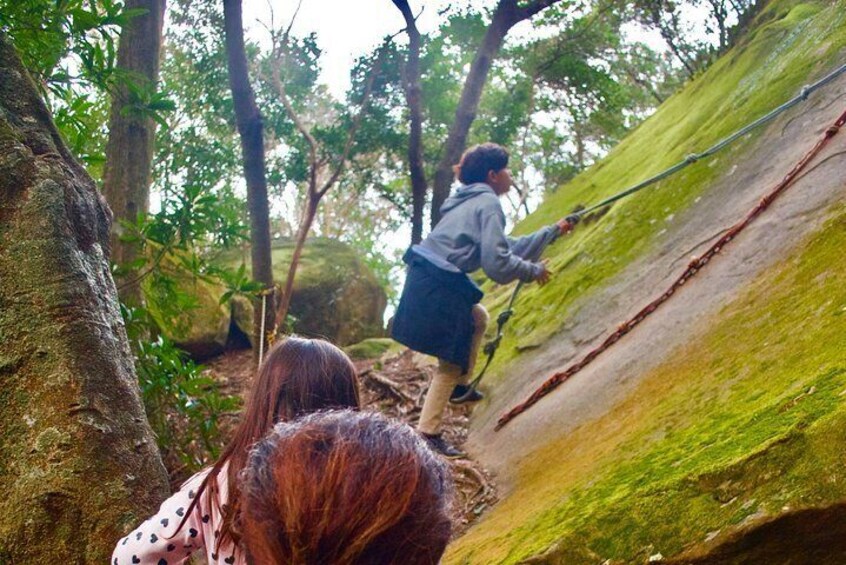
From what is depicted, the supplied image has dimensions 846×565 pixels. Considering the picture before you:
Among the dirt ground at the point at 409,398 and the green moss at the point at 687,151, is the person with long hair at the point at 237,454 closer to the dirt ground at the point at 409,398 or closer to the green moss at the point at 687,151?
the dirt ground at the point at 409,398

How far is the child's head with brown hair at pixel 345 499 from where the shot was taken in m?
1.16

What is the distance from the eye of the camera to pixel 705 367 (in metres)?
3.53

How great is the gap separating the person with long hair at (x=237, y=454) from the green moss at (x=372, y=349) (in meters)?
9.41

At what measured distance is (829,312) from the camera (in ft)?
9.86

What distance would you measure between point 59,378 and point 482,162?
342 centimetres

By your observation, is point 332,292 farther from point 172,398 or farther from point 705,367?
point 705,367

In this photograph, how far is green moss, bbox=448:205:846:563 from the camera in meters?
2.24

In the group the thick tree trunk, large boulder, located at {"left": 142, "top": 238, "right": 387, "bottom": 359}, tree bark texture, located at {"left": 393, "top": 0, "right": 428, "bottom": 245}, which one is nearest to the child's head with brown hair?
the thick tree trunk

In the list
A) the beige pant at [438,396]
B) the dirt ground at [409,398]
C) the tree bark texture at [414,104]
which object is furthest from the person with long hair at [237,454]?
the tree bark texture at [414,104]

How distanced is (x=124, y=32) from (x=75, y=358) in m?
4.30

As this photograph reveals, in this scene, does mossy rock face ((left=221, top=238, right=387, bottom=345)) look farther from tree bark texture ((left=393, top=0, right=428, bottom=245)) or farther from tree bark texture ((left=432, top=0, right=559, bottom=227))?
tree bark texture ((left=432, top=0, right=559, bottom=227))

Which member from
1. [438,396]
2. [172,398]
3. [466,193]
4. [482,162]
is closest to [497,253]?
[466,193]

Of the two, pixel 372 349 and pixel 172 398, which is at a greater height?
pixel 172 398

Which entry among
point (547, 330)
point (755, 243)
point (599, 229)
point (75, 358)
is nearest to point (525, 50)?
point (599, 229)
